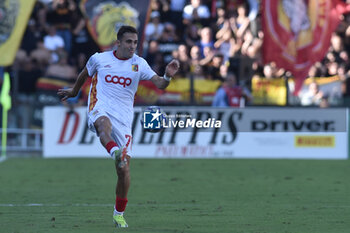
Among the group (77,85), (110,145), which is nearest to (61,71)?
(77,85)

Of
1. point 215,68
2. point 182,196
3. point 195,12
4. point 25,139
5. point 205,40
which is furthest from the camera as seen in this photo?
point 195,12

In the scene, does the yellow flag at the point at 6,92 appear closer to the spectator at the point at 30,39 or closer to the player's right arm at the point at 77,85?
the spectator at the point at 30,39

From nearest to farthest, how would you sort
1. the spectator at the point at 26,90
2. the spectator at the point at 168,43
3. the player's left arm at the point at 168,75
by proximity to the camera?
1. the player's left arm at the point at 168,75
2. the spectator at the point at 26,90
3. the spectator at the point at 168,43

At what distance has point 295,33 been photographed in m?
20.5

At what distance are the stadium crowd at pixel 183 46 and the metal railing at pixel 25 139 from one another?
239 millimetres

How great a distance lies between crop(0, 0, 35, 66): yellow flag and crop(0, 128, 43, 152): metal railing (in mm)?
1824

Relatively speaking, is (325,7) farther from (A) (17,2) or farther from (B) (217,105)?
(A) (17,2)

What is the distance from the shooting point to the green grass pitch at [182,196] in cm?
904

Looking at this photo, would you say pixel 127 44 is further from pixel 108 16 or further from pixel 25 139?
pixel 25 139

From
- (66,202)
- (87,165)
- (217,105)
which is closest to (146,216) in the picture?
(66,202)

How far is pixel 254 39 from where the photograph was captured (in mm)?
21312

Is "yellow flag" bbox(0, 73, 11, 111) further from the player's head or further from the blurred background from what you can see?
the player's head

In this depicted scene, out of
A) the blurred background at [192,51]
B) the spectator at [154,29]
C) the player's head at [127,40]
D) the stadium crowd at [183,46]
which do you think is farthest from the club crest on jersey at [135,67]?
the spectator at [154,29]

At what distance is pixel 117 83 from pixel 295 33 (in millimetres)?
12088
